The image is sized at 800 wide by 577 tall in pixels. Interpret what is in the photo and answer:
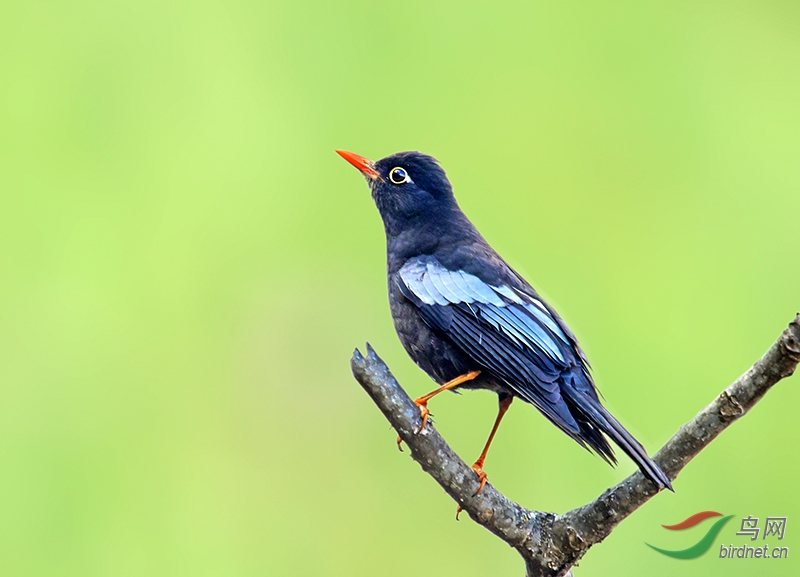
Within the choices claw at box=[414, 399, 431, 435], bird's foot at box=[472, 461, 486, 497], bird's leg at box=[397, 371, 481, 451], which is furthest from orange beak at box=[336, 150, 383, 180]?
bird's foot at box=[472, 461, 486, 497]

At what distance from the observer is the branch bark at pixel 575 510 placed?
2.26 metres

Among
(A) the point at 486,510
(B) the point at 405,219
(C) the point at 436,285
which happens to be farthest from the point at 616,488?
(B) the point at 405,219

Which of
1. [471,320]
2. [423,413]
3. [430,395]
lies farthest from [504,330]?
[423,413]

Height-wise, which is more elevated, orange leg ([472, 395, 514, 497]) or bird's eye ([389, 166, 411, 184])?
bird's eye ([389, 166, 411, 184])

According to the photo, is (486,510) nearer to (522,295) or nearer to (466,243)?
(522,295)

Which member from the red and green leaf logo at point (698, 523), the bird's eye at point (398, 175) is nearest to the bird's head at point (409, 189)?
the bird's eye at point (398, 175)

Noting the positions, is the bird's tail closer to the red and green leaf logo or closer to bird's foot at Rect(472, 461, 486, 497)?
bird's foot at Rect(472, 461, 486, 497)

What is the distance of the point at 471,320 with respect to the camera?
3.11 metres

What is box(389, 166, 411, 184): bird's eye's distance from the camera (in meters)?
3.73

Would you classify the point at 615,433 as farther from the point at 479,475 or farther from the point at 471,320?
the point at 471,320

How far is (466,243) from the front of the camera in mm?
3479

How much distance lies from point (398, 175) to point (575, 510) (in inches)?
72.4

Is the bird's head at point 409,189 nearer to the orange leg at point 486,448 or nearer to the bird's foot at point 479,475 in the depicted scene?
the orange leg at point 486,448

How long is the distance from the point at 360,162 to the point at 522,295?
1.13 m
